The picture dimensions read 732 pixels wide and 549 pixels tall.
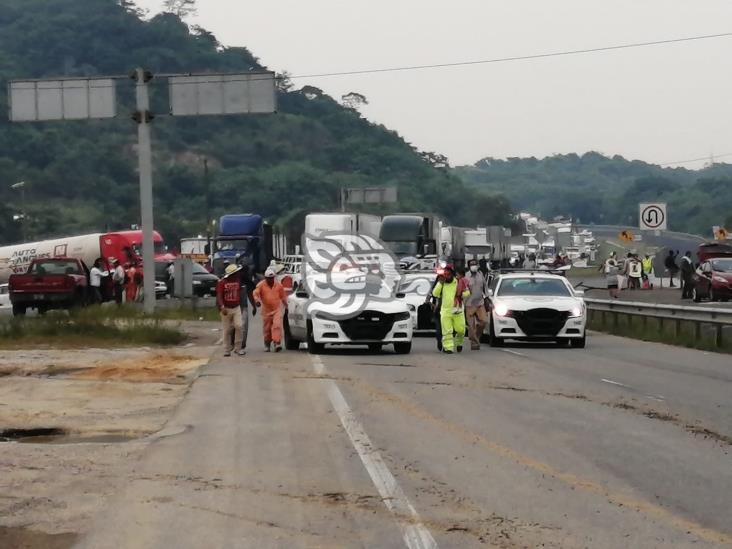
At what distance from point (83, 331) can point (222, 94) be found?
415 inches

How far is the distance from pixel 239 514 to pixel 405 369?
1346cm

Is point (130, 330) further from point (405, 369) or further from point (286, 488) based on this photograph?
point (286, 488)

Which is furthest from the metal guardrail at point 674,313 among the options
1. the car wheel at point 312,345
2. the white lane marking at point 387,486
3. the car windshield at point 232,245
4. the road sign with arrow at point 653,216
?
the car windshield at point 232,245

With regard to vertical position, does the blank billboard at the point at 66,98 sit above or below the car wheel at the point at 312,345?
above

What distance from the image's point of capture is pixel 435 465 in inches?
485

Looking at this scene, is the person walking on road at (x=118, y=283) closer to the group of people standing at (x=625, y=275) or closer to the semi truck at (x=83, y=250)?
the semi truck at (x=83, y=250)

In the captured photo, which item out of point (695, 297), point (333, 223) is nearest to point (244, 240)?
point (333, 223)

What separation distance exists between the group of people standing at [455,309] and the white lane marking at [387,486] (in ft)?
34.6

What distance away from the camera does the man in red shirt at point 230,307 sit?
26.8m

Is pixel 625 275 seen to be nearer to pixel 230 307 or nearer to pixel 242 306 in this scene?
pixel 242 306

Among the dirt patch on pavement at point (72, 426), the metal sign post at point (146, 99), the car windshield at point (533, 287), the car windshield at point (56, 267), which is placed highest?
the metal sign post at point (146, 99)

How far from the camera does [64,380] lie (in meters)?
21.5

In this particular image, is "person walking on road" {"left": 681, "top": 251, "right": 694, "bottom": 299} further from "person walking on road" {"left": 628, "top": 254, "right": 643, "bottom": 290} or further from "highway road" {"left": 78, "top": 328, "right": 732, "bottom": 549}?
"highway road" {"left": 78, "top": 328, "right": 732, "bottom": 549}

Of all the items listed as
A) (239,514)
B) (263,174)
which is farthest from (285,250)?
(263,174)
